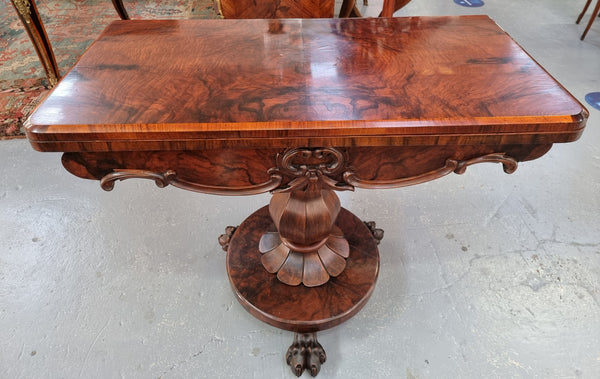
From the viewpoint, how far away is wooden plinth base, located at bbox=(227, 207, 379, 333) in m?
1.22

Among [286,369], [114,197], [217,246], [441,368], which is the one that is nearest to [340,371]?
[286,369]

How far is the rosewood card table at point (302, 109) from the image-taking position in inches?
30.5

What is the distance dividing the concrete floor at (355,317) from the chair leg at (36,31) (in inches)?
23.4

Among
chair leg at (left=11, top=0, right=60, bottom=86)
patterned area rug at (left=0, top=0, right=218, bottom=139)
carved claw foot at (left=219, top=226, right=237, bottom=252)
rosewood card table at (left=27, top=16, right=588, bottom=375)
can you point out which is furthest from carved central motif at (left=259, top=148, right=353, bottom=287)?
chair leg at (left=11, top=0, right=60, bottom=86)

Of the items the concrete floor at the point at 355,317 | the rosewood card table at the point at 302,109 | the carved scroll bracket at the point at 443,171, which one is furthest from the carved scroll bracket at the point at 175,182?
the concrete floor at the point at 355,317

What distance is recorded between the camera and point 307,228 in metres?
1.21

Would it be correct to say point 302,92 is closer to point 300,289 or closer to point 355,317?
point 300,289

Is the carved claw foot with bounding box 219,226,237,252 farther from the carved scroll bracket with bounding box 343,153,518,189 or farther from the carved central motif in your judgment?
the carved scroll bracket with bounding box 343,153,518,189

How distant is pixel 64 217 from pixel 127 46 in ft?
3.17

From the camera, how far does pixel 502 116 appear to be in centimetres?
78

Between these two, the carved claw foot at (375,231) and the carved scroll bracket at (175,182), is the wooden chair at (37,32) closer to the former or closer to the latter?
the carved scroll bracket at (175,182)

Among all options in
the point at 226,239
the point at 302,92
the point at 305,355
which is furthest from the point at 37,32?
the point at 305,355

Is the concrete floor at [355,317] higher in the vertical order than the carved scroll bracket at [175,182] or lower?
lower

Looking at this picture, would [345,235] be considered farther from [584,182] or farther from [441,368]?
[584,182]
